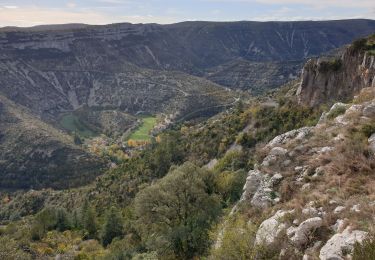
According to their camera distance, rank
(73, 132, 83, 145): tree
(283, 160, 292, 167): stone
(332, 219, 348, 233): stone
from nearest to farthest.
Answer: (332, 219, 348, 233): stone < (283, 160, 292, 167): stone < (73, 132, 83, 145): tree

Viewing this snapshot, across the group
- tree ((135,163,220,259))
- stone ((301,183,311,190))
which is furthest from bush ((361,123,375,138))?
tree ((135,163,220,259))

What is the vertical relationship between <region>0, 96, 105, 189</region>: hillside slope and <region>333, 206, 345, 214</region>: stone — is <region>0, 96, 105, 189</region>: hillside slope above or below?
below

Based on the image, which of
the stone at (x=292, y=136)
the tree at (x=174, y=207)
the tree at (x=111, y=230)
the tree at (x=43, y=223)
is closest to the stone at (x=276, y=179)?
the stone at (x=292, y=136)

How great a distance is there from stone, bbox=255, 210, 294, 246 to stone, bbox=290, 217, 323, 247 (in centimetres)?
84

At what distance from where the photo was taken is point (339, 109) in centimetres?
2889

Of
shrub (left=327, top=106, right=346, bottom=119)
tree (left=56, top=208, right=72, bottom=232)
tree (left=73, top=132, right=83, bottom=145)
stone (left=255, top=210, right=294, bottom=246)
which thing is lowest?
tree (left=73, top=132, right=83, bottom=145)

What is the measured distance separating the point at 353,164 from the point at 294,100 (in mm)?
50381

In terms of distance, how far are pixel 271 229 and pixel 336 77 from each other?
4648 cm

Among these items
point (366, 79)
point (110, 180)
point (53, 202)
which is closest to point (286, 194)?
point (366, 79)

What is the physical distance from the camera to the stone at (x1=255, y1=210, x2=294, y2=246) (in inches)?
688

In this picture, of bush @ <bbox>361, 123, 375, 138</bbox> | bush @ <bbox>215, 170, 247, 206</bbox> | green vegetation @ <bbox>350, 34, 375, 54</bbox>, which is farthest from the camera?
green vegetation @ <bbox>350, 34, 375, 54</bbox>

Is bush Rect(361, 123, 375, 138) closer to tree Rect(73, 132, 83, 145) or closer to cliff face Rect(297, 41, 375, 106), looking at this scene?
cliff face Rect(297, 41, 375, 106)

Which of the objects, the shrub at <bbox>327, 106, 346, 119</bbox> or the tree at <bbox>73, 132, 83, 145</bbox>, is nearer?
the shrub at <bbox>327, 106, 346, 119</bbox>

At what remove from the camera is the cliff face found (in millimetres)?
52594
